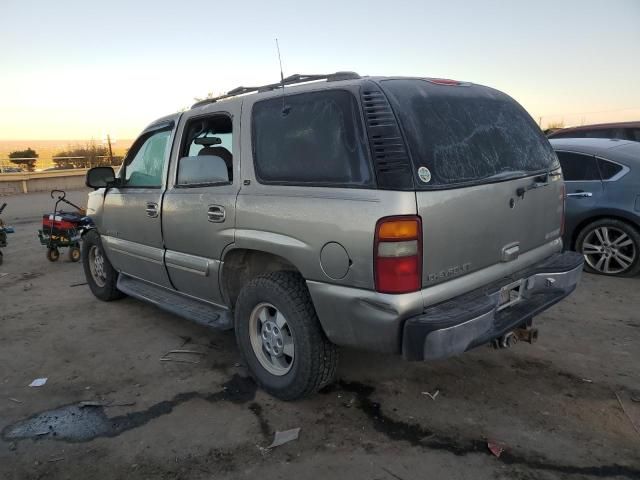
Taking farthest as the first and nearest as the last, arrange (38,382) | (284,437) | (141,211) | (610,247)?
(610,247) → (141,211) → (38,382) → (284,437)

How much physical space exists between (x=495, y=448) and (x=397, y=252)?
4.04 ft

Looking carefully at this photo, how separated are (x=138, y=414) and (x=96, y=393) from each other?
0.51 meters

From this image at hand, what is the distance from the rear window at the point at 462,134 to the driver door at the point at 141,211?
221 cm

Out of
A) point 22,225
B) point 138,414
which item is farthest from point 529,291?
point 22,225

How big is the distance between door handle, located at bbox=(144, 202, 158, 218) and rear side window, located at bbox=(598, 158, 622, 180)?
5.04 m

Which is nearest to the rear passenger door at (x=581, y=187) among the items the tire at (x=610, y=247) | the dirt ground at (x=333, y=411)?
the tire at (x=610, y=247)

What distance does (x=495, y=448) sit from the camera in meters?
2.59

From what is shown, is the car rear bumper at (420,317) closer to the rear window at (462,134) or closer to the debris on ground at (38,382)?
the rear window at (462,134)

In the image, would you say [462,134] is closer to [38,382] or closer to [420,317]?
[420,317]

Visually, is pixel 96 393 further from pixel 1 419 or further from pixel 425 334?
pixel 425 334

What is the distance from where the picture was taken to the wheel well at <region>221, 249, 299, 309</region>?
3176mm

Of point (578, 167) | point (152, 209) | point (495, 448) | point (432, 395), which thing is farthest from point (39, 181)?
point (495, 448)

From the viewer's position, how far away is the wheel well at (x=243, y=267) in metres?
3.18

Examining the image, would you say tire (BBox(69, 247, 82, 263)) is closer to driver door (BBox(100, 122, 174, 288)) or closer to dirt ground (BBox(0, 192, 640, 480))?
driver door (BBox(100, 122, 174, 288))
